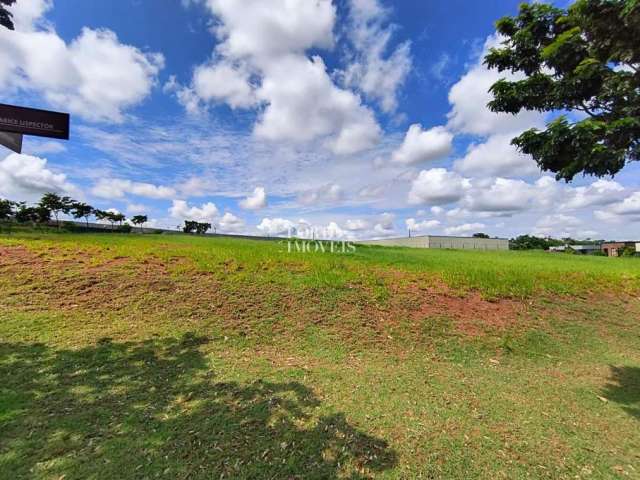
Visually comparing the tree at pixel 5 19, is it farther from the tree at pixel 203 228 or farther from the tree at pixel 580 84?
the tree at pixel 203 228

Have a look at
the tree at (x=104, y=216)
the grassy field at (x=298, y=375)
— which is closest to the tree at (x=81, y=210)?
the tree at (x=104, y=216)

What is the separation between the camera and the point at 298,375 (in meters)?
4.06

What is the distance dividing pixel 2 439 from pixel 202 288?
13.9 ft

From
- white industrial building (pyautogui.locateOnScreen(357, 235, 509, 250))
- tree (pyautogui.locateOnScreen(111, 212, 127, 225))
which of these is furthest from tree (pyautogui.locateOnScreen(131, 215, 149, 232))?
white industrial building (pyautogui.locateOnScreen(357, 235, 509, 250))

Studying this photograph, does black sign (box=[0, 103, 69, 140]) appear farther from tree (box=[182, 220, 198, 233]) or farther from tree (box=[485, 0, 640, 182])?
tree (box=[182, 220, 198, 233])

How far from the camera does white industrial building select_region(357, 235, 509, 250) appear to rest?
187 ft

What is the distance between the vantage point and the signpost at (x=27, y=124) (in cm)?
302

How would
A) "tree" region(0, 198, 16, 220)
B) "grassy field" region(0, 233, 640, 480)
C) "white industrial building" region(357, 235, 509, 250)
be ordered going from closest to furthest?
"grassy field" region(0, 233, 640, 480), "tree" region(0, 198, 16, 220), "white industrial building" region(357, 235, 509, 250)

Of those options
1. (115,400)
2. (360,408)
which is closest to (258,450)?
(360,408)

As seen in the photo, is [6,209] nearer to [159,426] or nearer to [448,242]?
[159,426]

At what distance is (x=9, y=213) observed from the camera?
2338 cm

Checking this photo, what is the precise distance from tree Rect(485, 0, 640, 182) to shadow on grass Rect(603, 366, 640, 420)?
316 cm

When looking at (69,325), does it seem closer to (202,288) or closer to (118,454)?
(202,288)

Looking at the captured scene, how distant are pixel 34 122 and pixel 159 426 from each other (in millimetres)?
3414
